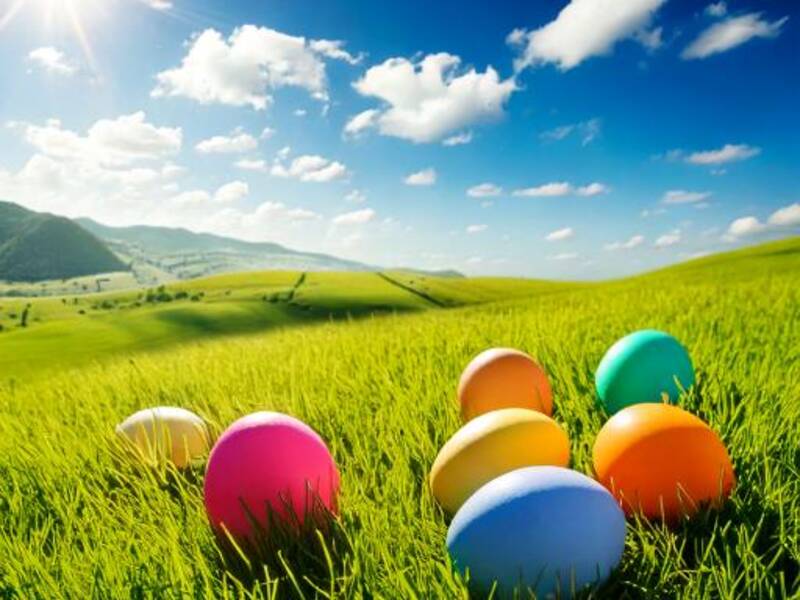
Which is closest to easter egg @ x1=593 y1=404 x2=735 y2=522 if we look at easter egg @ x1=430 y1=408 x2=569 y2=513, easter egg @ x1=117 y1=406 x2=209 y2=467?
easter egg @ x1=430 y1=408 x2=569 y2=513

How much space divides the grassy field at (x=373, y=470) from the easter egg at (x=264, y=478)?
0.12 metres

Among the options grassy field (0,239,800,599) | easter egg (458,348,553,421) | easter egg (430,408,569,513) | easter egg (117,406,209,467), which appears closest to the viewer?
grassy field (0,239,800,599)

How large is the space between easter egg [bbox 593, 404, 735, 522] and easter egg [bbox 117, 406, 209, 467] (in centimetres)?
189

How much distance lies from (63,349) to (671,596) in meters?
26.5

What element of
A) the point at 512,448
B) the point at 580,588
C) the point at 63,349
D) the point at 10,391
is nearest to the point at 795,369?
the point at 512,448

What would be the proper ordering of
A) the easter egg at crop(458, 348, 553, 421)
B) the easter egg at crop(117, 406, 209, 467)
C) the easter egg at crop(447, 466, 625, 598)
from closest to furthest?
the easter egg at crop(447, 466, 625, 598), the easter egg at crop(117, 406, 209, 467), the easter egg at crop(458, 348, 553, 421)

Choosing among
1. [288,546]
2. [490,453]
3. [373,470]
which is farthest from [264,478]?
[490,453]

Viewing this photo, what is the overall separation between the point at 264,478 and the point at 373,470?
1.46ft

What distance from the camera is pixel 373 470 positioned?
2396mm

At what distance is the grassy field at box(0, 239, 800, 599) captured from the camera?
1.77m

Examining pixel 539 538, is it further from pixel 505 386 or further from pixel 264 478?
pixel 505 386

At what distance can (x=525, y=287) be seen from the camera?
57.4 meters

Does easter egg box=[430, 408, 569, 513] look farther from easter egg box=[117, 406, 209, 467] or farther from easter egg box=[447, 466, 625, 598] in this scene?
easter egg box=[117, 406, 209, 467]

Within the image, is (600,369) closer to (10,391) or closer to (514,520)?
(514,520)
